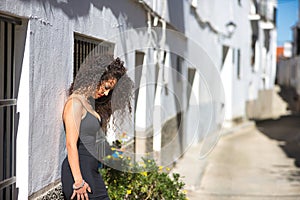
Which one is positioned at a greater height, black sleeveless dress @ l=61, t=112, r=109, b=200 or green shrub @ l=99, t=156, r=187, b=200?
black sleeveless dress @ l=61, t=112, r=109, b=200

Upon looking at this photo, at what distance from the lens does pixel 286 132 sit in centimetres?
1892

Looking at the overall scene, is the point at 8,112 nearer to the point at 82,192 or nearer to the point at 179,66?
the point at 82,192

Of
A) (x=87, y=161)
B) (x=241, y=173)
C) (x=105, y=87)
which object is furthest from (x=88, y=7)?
(x=241, y=173)

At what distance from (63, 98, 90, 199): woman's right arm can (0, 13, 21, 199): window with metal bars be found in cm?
39

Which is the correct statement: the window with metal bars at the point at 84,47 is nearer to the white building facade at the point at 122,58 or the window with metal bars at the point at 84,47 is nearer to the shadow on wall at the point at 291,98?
the white building facade at the point at 122,58

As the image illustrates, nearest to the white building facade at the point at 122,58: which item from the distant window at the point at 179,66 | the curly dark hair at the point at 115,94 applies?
the distant window at the point at 179,66

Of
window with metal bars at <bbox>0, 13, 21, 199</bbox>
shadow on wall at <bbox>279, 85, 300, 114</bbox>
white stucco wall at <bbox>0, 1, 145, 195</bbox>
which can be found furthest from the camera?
shadow on wall at <bbox>279, 85, 300, 114</bbox>

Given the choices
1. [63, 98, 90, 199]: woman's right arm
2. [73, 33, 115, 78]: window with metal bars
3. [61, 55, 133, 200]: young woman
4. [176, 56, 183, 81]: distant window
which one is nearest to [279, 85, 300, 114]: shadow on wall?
[176, 56, 183, 81]: distant window

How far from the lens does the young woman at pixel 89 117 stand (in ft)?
13.4

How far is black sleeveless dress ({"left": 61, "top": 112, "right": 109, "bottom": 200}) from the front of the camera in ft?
13.7

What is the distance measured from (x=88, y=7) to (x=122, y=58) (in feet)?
Answer: 4.31

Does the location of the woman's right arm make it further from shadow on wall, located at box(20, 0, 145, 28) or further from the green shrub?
the green shrub

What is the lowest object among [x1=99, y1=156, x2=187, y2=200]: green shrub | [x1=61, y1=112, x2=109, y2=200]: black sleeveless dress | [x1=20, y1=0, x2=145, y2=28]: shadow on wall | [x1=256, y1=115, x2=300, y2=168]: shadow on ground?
[x1=256, y1=115, x2=300, y2=168]: shadow on ground

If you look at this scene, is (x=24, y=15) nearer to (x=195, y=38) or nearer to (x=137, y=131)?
(x=137, y=131)
